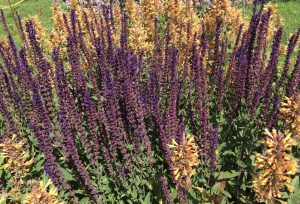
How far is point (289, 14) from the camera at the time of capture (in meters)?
12.8

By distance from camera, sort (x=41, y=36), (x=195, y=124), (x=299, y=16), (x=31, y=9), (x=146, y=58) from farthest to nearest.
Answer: (x=31, y=9)
(x=299, y=16)
(x=41, y=36)
(x=146, y=58)
(x=195, y=124)

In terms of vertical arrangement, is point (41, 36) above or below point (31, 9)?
above

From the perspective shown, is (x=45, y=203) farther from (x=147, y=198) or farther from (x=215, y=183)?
(x=215, y=183)

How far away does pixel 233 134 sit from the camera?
188 inches

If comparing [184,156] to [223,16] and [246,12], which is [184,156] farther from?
[246,12]

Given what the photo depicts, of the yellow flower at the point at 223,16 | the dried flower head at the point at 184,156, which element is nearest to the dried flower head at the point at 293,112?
the dried flower head at the point at 184,156

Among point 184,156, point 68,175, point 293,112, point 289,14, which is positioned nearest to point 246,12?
point 289,14

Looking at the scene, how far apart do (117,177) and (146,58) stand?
2.65 meters

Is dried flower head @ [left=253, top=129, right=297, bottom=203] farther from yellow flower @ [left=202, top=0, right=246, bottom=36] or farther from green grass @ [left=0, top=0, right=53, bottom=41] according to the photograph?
green grass @ [left=0, top=0, right=53, bottom=41]

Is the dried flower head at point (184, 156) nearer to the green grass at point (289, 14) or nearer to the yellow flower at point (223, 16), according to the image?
the yellow flower at point (223, 16)

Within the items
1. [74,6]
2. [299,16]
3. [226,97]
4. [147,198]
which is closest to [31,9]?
[74,6]

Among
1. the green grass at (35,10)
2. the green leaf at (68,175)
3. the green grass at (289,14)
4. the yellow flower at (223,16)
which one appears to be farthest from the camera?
the green grass at (35,10)

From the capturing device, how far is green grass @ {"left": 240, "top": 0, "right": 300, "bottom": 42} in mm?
11211

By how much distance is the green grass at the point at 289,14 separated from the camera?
36.8ft
